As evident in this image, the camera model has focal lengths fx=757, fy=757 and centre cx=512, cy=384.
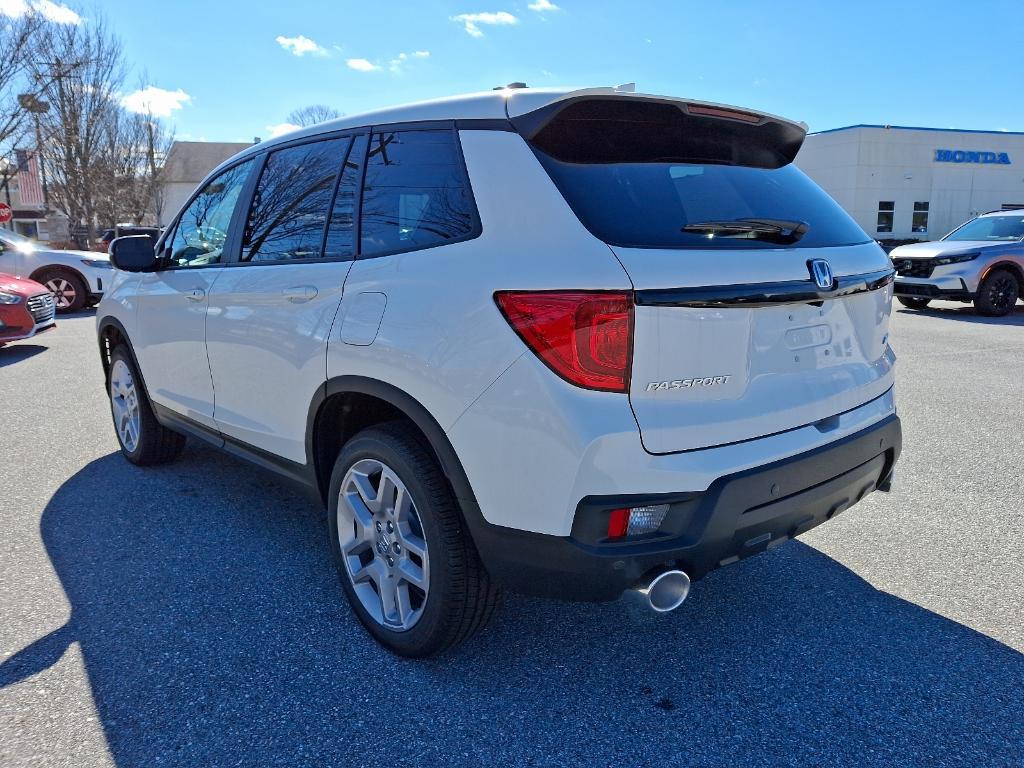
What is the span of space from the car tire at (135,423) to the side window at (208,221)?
0.93 m

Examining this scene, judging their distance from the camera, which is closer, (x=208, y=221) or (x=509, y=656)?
(x=509, y=656)

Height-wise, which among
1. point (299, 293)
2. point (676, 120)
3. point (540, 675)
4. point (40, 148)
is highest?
point (40, 148)

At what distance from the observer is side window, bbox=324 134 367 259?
2.82 meters

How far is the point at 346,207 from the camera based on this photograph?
2873mm

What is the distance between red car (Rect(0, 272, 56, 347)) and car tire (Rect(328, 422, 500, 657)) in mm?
8034

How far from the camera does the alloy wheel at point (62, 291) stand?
1316 cm

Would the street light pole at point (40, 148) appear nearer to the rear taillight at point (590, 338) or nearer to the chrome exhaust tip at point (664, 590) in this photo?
the rear taillight at point (590, 338)

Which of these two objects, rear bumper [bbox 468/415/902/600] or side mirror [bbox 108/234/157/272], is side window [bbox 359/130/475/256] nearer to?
rear bumper [bbox 468/415/902/600]

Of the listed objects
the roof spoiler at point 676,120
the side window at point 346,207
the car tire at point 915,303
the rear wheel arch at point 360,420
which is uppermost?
the roof spoiler at point 676,120

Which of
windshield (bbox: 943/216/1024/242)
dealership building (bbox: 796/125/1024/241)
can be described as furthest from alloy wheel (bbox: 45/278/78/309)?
dealership building (bbox: 796/125/1024/241)

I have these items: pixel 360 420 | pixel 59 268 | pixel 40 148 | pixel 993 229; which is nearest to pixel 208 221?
pixel 360 420

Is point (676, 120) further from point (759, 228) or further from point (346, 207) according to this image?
point (346, 207)

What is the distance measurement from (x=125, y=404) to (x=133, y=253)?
48.7 inches

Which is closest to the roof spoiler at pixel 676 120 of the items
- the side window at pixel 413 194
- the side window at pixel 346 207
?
the side window at pixel 413 194
